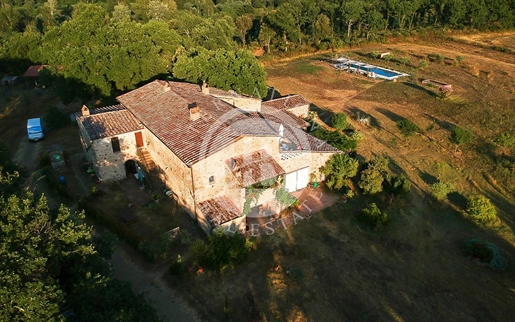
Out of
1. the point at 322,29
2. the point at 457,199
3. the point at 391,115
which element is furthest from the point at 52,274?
the point at 322,29

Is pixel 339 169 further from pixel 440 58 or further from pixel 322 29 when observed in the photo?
pixel 322 29

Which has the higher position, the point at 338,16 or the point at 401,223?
the point at 338,16

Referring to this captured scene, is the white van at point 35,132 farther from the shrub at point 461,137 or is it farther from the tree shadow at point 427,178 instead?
the shrub at point 461,137

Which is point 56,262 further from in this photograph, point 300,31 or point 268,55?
point 300,31

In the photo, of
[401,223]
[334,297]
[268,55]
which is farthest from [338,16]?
[334,297]

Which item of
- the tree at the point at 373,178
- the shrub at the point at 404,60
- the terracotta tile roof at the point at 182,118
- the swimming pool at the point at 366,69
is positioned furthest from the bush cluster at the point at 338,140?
the shrub at the point at 404,60

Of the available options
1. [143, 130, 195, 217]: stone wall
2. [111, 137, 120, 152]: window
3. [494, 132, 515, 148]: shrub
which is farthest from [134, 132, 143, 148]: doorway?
[494, 132, 515, 148]: shrub

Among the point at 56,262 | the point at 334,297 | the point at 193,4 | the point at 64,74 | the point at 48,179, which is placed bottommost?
the point at 334,297
